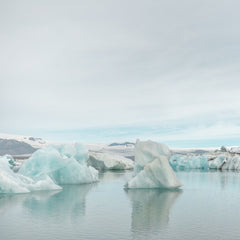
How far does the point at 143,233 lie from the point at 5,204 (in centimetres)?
831

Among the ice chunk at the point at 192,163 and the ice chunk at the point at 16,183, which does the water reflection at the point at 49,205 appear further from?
the ice chunk at the point at 192,163

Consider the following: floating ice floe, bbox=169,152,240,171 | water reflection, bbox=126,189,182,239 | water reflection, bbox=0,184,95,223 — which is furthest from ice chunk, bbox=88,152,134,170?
water reflection, bbox=0,184,95,223

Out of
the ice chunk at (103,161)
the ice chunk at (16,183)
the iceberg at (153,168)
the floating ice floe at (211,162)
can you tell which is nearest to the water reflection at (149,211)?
the iceberg at (153,168)

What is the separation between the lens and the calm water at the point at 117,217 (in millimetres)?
10510

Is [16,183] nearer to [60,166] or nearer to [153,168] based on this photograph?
[60,166]

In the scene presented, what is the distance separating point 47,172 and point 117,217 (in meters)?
11.5

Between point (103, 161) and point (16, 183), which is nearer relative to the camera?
point (16, 183)

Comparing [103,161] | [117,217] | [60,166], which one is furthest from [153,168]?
[103,161]

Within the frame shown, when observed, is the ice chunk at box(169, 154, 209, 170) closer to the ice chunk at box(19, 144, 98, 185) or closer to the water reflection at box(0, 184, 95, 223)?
the ice chunk at box(19, 144, 98, 185)

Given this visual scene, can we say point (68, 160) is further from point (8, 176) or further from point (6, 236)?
point (6, 236)

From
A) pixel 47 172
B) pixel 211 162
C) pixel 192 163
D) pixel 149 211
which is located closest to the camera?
pixel 149 211

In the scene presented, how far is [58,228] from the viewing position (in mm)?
11117

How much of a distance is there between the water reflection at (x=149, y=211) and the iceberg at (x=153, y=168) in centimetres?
64

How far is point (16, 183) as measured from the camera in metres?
19.8
